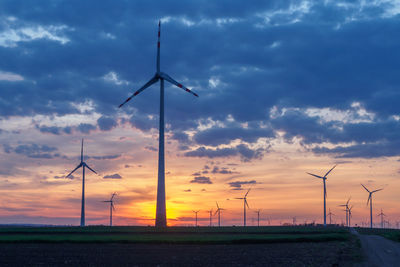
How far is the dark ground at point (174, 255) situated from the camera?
2078 inches

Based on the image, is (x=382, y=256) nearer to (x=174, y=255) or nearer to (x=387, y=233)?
(x=174, y=255)

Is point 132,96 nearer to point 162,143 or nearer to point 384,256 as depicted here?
point 162,143

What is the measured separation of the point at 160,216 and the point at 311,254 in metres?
62.1

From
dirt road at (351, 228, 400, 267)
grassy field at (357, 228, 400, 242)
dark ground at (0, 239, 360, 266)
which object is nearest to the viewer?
dark ground at (0, 239, 360, 266)

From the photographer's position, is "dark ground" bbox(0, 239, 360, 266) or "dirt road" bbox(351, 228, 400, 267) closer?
"dark ground" bbox(0, 239, 360, 266)

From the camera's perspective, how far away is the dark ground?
52781mm

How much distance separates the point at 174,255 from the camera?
5947cm

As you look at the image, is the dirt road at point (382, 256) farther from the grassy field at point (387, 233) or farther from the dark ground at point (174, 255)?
the grassy field at point (387, 233)

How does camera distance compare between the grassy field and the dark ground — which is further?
the grassy field

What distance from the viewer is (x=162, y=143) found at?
4771 inches

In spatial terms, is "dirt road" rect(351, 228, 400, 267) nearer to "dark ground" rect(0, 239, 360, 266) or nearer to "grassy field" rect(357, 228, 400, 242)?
"dark ground" rect(0, 239, 360, 266)

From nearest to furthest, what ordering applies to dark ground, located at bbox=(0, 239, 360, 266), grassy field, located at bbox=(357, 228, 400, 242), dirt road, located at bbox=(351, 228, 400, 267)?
dark ground, located at bbox=(0, 239, 360, 266) → dirt road, located at bbox=(351, 228, 400, 267) → grassy field, located at bbox=(357, 228, 400, 242)

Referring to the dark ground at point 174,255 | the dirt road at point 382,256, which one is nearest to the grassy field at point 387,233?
the dirt road at point 382,256

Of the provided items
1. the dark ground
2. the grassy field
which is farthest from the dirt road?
the grassy field
